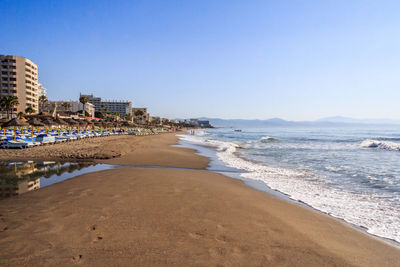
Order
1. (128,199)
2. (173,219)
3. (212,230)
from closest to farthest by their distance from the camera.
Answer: (212,230) → (173,219) → (128,199)

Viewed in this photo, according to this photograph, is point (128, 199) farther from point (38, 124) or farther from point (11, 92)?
point (11, 92)

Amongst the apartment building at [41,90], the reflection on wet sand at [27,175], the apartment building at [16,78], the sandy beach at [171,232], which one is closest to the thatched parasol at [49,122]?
the reflection on wet sand at [27,175]

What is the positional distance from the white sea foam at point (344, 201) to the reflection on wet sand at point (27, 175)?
7562 millimetres

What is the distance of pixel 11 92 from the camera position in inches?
2569

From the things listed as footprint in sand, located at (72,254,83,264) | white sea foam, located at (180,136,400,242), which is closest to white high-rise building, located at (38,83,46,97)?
white sea foam, located at (180,136,400,242)

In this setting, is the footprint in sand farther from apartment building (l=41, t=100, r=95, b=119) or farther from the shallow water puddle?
apartment building (l=41, t=100, r=95, b=119)

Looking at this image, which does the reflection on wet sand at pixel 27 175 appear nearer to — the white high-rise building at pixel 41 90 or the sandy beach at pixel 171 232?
the sandy beach at pixel 171 232

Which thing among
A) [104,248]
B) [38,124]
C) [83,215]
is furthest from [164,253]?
[38,124]

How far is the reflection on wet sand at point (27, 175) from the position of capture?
6.54 metres

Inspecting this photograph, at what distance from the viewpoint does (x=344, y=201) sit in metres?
6.91

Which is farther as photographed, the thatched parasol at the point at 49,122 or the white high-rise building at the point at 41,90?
the white high-rise building at the point at 41,90

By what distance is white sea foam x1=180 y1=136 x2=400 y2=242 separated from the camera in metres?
5.26

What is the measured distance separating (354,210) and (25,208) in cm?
775

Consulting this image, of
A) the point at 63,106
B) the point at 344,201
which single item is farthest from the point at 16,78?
the point at 344,201
